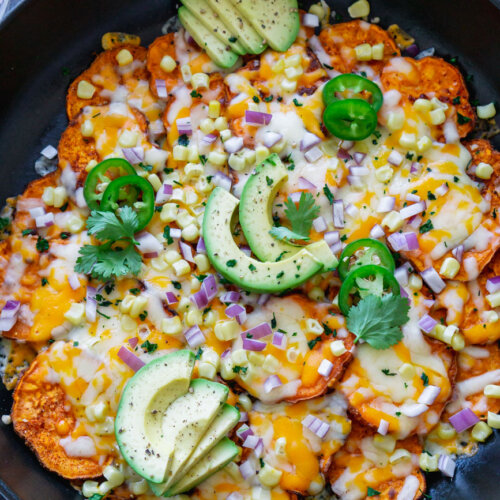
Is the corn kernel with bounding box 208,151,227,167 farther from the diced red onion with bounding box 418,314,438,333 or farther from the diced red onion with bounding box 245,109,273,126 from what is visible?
the diced red onion with bounding box 418,314,438,333

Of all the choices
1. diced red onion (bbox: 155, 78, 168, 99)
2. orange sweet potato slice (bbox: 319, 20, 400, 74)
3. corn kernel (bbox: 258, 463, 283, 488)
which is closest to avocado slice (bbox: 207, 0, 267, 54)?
orange sweet potato slice (bbox: 319, 20, 400, 74)

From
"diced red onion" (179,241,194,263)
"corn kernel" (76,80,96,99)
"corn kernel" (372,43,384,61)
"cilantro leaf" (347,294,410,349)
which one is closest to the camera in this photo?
"cilantro leaf" (347,294,410,349)

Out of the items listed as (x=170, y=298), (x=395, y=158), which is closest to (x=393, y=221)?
(x=395, y=158)

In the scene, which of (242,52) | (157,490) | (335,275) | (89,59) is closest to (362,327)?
(335,275)

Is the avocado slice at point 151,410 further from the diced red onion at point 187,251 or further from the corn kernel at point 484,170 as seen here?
the corn kernel at point 484,170

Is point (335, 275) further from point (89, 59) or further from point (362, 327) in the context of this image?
point (89, 59)

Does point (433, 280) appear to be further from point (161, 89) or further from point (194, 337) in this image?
point (161, 89)
